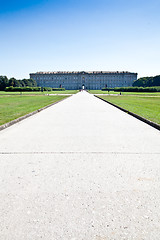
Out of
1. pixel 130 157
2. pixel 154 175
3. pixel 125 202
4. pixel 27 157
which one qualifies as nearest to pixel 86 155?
pixel 130 157

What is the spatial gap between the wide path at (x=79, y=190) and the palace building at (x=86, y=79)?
→ 541ft

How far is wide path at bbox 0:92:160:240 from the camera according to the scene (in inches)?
87.6

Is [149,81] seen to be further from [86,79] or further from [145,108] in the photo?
[145,108]

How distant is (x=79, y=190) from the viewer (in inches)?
121

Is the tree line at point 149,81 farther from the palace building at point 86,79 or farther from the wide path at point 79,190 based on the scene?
the wide path at point 79,190

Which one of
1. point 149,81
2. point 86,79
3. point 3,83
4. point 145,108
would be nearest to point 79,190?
point 145,108

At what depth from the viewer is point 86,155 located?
479 centimetres

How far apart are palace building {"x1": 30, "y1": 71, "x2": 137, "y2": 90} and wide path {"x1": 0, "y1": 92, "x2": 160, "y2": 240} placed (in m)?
165

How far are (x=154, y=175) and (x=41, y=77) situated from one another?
17982 centimetres

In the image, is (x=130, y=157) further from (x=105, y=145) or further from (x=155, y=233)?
(x=155, y=233)

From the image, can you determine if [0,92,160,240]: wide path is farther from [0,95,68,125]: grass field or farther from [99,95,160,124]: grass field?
[99,95,160,124]: grass field

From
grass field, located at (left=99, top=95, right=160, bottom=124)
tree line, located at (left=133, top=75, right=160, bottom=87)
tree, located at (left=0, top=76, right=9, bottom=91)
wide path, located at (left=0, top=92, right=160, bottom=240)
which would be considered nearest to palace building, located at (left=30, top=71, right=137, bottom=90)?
tree line, located at (left=133, top=75, right=160, bottom=87)

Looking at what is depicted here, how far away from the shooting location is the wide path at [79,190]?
2225mm

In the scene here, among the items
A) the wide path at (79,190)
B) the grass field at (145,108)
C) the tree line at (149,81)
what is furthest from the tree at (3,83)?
the wide path at (79,190)
